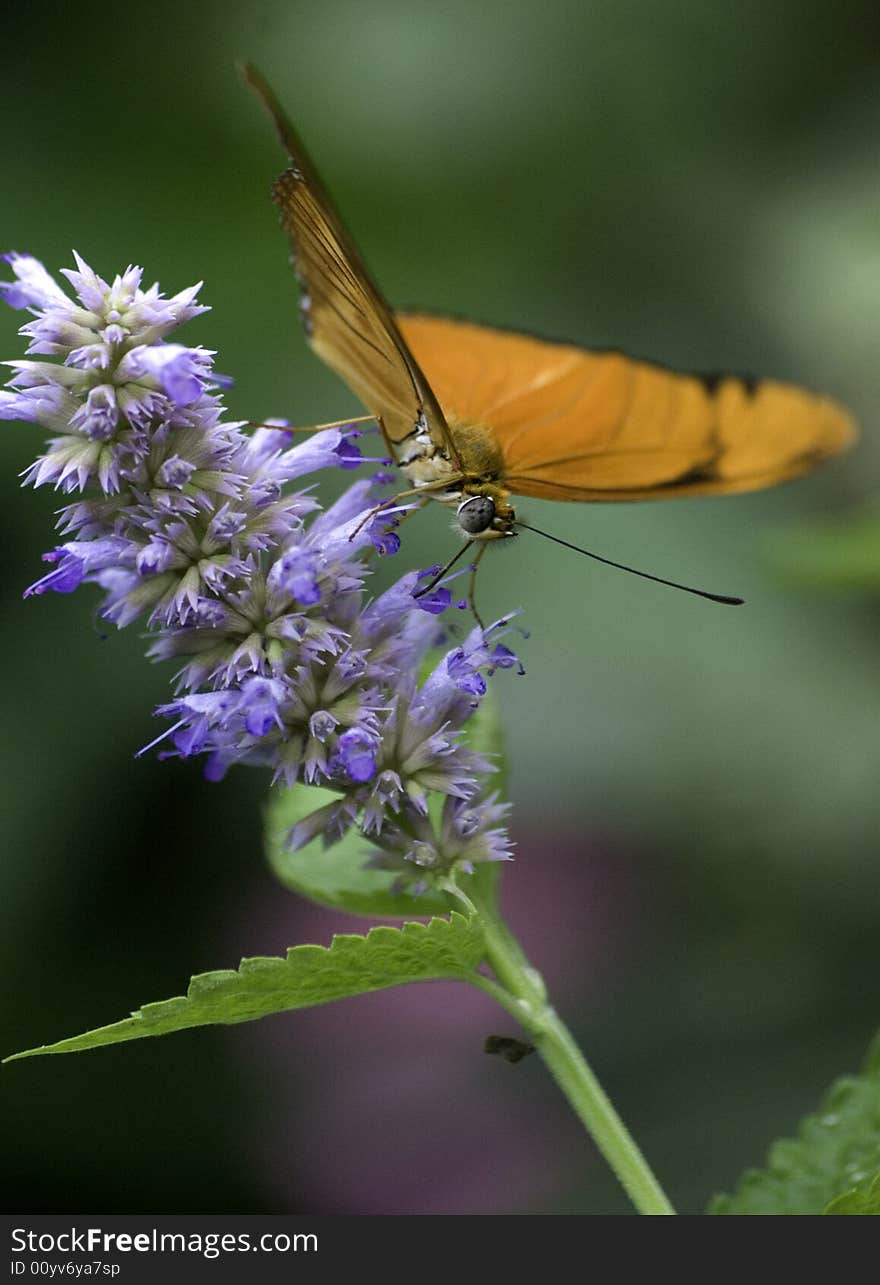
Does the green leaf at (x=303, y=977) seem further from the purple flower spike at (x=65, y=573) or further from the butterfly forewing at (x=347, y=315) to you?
the butterfly forewing at (x=347, y=315)

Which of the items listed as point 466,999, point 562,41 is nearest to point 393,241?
point 562,41

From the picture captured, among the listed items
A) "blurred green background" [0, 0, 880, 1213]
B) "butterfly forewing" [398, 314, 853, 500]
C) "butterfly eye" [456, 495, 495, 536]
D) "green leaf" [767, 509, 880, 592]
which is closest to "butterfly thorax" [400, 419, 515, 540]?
"butterfly eye" [456, 495, 495, 536]

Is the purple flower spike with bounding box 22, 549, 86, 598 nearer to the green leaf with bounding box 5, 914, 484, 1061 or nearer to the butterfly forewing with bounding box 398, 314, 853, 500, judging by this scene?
the green leaf with bounding box 5, 914, 484, 1061

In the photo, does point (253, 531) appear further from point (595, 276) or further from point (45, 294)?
point (595, 276)

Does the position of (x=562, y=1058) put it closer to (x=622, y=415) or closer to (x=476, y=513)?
(x=476, y=513)

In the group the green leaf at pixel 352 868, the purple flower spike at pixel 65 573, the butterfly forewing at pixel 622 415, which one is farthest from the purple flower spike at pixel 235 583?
the butterfly forewing at pixel 622 415

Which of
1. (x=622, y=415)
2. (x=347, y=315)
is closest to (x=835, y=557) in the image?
(x=622, y=415)
